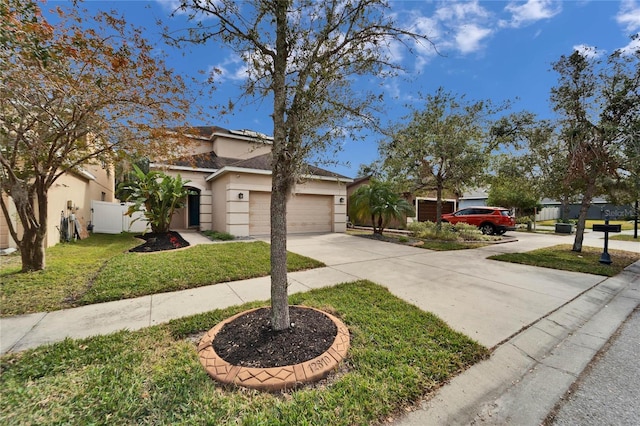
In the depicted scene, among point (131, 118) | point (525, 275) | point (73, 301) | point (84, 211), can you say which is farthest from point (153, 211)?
point (525, 275)

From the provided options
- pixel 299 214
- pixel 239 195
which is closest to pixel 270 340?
pixel 239 195

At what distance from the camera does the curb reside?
78.4 inches

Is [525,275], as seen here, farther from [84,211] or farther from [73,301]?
[84,211]

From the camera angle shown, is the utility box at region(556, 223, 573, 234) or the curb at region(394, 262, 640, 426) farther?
the utility box at region(556, 223, 573, 234)

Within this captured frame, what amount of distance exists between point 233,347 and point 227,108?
8.97ft

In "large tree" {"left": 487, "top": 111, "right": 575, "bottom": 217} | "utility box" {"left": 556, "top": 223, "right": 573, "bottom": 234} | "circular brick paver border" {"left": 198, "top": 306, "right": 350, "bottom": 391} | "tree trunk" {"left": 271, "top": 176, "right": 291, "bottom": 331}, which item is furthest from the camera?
"utility box" {"left": 556, "top": 223, "right": 573, "bottom": 234}

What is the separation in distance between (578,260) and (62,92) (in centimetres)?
1287

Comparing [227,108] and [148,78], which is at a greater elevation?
[148,78]

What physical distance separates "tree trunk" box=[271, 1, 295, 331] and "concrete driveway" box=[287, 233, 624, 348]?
92.7 inches

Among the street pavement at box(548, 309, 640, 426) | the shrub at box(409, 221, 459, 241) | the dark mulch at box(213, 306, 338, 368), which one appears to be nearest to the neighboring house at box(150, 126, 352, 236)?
the shrub at box(409, 221, 459, 241)

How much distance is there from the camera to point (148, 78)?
561 centimetres

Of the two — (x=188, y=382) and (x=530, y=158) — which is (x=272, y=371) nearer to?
(x=188, y=382)

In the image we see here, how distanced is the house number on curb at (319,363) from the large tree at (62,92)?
5.00 m

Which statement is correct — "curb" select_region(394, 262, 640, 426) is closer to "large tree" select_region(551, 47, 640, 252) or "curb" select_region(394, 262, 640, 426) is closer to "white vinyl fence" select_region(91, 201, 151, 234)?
"large tree" select_region(551, 47, 640, 252)
